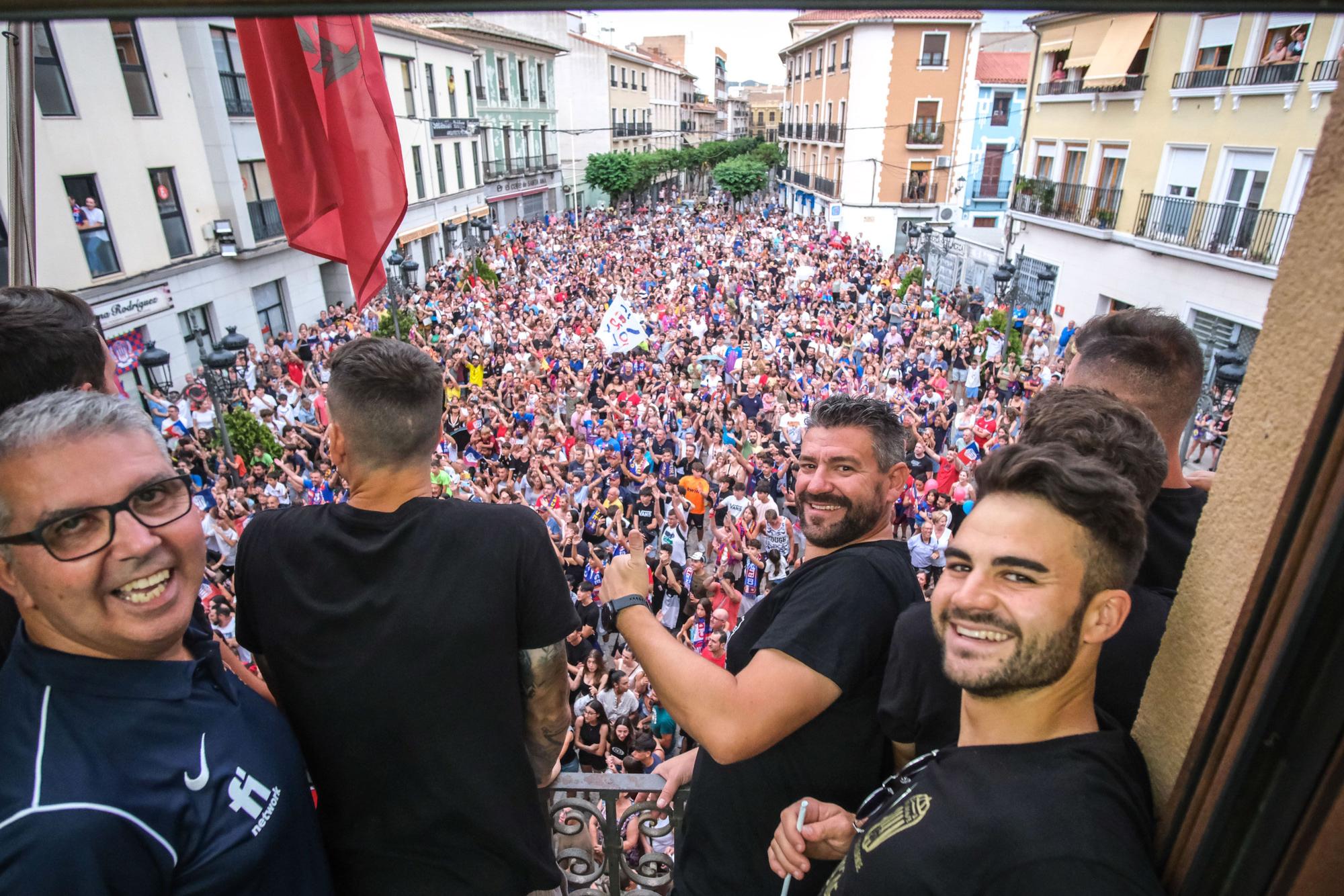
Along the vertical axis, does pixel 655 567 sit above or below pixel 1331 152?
below

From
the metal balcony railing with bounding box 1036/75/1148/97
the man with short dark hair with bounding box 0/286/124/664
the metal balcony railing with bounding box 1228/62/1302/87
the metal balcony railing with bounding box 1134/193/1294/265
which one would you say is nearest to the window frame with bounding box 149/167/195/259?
the man with short dark hair with bounding box 0/286/124/664

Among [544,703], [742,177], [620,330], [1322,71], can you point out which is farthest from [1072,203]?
[742,177]

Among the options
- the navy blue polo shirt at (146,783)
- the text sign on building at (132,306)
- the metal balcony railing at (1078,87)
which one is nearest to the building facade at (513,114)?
the text sign on building at (132,306)

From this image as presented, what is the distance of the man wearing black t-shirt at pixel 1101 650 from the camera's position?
5.40 feet

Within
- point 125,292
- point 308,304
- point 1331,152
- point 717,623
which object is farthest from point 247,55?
point 308,304

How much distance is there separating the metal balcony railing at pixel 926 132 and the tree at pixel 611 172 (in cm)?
1962

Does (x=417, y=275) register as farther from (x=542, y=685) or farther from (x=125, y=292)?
(x=542, y=685)

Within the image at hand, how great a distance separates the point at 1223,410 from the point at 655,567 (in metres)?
8.59

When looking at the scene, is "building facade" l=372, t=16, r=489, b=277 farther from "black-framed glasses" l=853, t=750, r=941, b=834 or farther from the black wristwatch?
"black-framed glasses" l=853, t=750, r=941, b=834

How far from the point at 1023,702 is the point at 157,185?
19933mm

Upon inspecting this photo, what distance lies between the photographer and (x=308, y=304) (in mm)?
21938

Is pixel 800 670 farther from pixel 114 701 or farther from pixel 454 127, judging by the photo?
pixel 454 127

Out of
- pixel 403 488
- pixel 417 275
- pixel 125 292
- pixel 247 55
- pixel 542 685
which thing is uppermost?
pixel 247 55

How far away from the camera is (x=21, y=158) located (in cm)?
271
